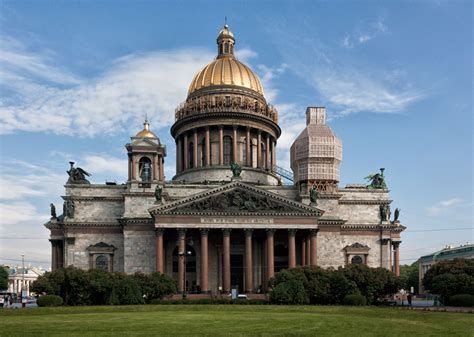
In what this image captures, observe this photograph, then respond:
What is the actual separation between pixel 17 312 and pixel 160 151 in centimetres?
3632

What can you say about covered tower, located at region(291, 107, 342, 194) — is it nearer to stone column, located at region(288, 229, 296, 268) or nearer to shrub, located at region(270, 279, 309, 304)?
stone column, located at region(288, 229, 296, 268)

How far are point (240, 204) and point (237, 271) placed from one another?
1054cm

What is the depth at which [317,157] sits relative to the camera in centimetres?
7631

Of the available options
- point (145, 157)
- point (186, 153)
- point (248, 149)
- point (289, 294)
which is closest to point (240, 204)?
point (145, 157)

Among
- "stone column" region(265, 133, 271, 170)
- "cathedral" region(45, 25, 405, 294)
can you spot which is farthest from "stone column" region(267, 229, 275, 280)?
"stone column" region(265, 133, 271, 170)

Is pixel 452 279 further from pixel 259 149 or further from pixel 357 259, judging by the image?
pixel 259 149

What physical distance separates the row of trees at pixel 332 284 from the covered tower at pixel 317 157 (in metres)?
21.0

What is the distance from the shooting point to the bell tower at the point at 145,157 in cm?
7350

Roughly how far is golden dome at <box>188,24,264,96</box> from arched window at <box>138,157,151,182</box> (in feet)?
61.4

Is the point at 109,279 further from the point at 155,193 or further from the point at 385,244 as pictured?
the point at 385,244

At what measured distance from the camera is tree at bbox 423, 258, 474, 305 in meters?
52.6

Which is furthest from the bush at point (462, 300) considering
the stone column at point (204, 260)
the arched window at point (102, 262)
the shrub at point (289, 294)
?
the arched window at point (102, 262)

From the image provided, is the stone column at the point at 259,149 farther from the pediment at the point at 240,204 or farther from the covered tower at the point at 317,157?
the pediment at the point at 240,204

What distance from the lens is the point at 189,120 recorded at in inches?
3388
